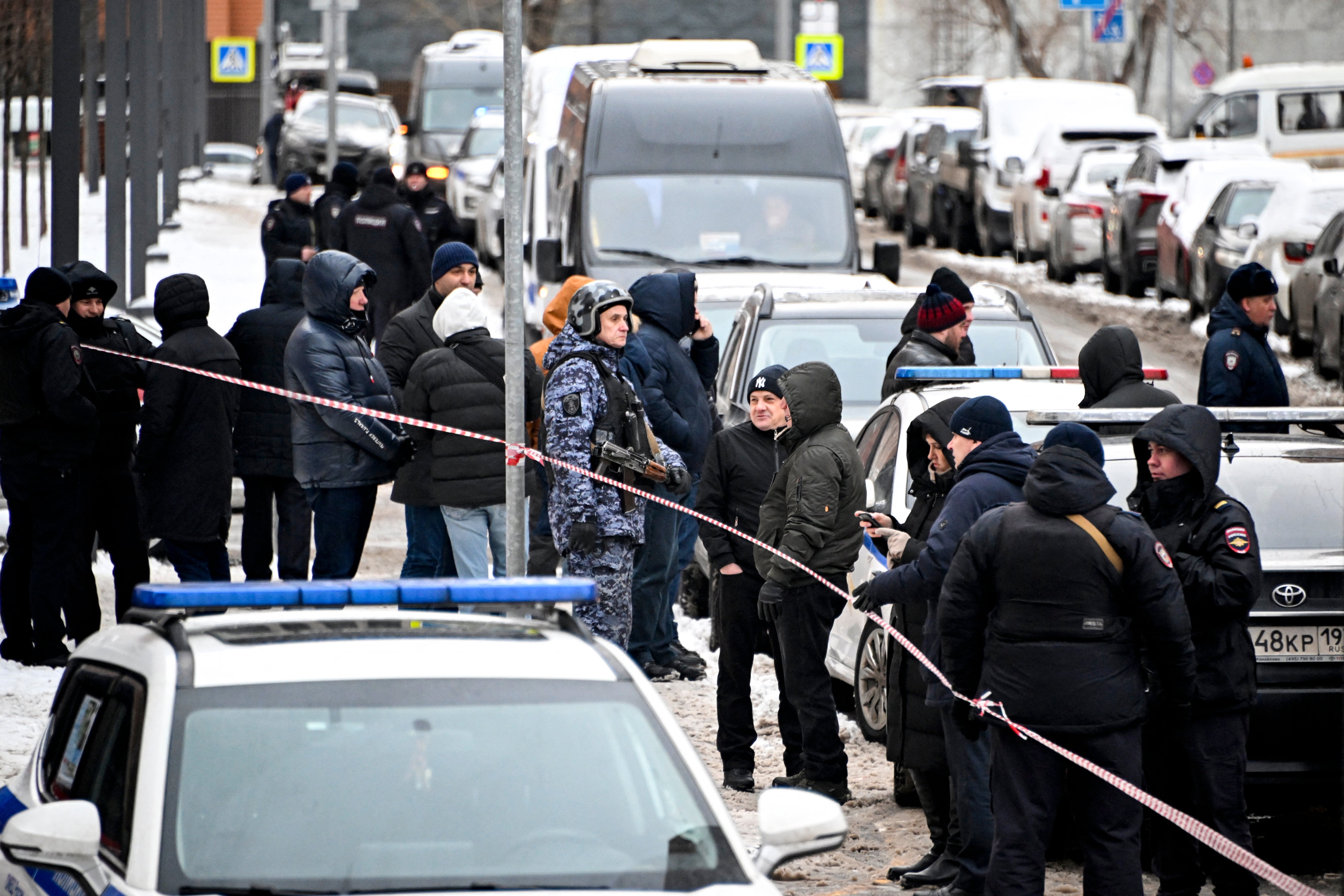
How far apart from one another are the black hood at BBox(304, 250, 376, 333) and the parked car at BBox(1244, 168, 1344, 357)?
12644 millimetres

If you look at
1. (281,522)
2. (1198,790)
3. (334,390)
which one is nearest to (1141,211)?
(281,522)

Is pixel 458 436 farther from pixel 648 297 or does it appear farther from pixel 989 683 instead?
pixel 989 683

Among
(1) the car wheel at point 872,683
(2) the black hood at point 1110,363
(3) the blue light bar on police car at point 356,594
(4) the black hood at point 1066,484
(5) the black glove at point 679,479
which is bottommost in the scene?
(1) the car wheel at point 872,683

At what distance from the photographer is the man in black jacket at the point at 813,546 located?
7.26m

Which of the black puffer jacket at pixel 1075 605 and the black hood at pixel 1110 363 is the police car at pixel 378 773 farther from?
the black hood at pixel 1110 363

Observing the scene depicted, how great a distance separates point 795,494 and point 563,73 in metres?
16.1

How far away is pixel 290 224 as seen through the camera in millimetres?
17438

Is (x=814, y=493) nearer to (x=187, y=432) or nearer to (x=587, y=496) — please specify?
(x=587, y=496)

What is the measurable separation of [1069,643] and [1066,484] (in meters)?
0.43

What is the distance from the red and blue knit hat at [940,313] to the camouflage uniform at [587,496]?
189 centimetres

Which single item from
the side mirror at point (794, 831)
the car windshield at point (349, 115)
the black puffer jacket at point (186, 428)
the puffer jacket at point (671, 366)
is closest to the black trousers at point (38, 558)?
the black puffer jacket at point (186, 428)

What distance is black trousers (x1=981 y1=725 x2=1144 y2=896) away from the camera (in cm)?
554

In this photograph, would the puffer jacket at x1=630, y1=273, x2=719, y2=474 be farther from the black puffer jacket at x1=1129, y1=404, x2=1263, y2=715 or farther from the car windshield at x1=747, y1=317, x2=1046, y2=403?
the black puffer jacket at x1=1129, y1=404, x2=1263, y2=715

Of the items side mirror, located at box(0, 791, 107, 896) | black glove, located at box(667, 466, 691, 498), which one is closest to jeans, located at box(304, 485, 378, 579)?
black glove, located at box(667, 466, 691, 498)
